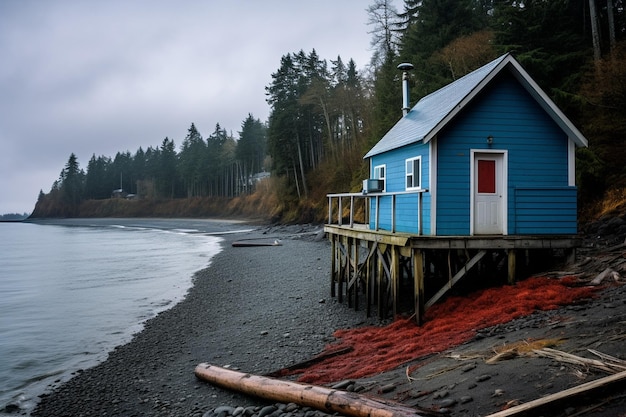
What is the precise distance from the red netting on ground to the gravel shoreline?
1.13m

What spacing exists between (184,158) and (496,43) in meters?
92.3

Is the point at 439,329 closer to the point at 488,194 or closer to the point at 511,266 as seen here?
the point at 511,266

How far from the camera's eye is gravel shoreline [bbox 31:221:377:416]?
29.0 ft

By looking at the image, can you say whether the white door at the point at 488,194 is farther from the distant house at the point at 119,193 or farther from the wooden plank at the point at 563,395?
the distant house at the point at 119,193

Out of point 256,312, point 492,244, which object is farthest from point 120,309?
point 492,244

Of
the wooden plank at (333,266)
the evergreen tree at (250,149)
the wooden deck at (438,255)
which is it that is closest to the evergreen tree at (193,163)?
the evergreen tree at (250,149)

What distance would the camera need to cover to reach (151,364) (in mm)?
11070

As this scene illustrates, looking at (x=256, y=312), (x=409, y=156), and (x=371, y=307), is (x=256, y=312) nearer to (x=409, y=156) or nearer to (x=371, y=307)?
(x=371, y=307)

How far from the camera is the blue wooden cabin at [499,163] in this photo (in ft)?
38.7

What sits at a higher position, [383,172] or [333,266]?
[383,172]

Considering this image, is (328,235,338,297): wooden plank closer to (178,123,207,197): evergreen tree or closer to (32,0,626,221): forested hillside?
(32,0,626,221): forested hillside

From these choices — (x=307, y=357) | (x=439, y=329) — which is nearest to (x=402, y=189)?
(x=439, y=329)

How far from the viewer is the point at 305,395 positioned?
6.76 meters

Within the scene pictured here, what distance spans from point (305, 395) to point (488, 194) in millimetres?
7759
